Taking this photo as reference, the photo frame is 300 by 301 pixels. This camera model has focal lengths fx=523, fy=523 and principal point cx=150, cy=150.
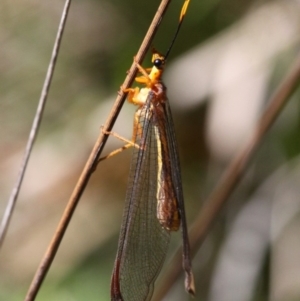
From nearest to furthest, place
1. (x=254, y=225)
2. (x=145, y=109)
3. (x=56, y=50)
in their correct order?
(x=56, y=50) < (x=145, y=109) < (x=254, y=225)

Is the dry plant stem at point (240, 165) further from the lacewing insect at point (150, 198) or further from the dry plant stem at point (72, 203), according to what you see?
the dry plant stem at point (72, 203)

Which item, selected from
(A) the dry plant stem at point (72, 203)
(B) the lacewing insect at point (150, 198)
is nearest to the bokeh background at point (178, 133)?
(B) the lacewing insect at point (150, 198)

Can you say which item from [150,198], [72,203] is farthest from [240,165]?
[72,203]

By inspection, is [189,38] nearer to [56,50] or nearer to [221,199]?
[221,199]

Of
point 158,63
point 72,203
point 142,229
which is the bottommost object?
point 142,229

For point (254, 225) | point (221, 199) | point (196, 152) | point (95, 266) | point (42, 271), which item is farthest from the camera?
point (196, 152)

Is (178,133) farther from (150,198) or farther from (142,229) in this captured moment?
(142,229)

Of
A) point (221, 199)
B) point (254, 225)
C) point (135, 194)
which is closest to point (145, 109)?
point (135, 194)
